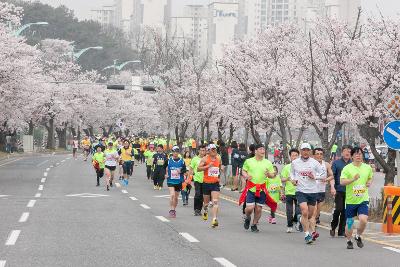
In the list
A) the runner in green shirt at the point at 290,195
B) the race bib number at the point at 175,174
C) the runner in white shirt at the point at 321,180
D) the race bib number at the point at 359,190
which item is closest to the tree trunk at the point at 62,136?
the race bib number at the point at 175,174

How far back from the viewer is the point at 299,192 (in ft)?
52.8

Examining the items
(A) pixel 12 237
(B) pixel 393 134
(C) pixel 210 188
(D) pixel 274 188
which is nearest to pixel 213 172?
(C) pixel 210 188

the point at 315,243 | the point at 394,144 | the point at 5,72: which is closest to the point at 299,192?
the point at 315,243

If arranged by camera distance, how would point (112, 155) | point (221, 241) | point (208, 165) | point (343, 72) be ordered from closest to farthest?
point (221, 241) < point (208, 165) < point (343, 72) < point (112, 155)

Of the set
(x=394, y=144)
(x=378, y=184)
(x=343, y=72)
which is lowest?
(x=378, y=184)

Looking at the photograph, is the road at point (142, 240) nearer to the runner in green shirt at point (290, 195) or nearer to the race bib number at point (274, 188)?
the runner in green shirt at point (290, 195)

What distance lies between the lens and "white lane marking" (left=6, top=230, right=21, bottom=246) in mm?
14796

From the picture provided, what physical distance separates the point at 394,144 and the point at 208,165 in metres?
4.03

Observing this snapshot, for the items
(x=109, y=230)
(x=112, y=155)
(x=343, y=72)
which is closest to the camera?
(x=109, y=230)

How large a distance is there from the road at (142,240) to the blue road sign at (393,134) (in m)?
2.25

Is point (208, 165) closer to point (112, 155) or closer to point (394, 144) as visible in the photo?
point (394, 144)

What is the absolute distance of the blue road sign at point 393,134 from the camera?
18125 millimetres

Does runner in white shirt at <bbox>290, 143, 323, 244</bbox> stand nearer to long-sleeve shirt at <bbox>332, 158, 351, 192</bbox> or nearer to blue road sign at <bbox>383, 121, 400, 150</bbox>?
long-sleeve shirt at <bbox>332, 158, 351, 192</bbox>

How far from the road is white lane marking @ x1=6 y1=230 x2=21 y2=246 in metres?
0.02
